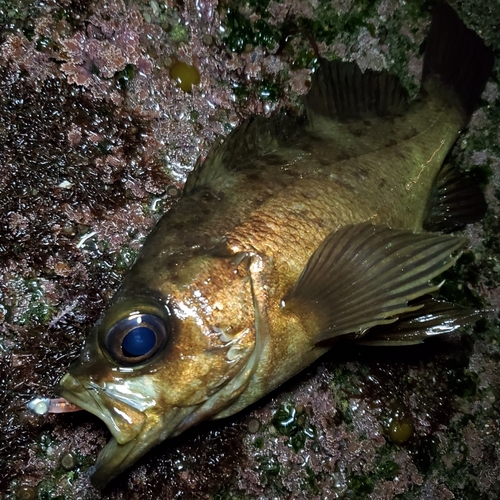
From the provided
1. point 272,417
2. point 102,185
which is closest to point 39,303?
point 102,185

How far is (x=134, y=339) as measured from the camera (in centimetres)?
160

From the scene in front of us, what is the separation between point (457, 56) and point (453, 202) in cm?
83

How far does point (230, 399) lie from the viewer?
5.95 feet

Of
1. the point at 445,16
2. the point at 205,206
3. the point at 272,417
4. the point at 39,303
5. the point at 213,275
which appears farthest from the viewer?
the point at 445,16

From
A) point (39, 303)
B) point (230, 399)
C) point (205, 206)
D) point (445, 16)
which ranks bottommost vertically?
point (39, 303)

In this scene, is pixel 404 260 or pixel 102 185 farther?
pixel 102 185

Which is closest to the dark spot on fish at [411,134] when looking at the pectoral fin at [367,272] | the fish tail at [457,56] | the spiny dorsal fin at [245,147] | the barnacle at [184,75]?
the fish tail at [457,56]

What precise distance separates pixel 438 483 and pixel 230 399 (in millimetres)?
1445

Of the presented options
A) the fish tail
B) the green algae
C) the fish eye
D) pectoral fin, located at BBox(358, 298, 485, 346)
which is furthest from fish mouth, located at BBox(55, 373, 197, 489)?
the fish tail

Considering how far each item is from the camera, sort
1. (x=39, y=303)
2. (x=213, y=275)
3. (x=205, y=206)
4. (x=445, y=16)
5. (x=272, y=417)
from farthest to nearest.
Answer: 1. (x=445, y=16)
2. (x=272, y=417)
3. (x=39, y=303)
4. (x=205, y=206)
5. (x=213, y=275)

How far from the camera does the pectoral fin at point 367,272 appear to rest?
5.95 feet

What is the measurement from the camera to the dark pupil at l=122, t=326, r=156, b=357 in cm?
160

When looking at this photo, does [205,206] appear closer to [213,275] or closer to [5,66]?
[213,275]

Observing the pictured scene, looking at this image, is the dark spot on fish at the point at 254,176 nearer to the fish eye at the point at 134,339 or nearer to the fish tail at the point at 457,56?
the fish eye at the point at 134,339
